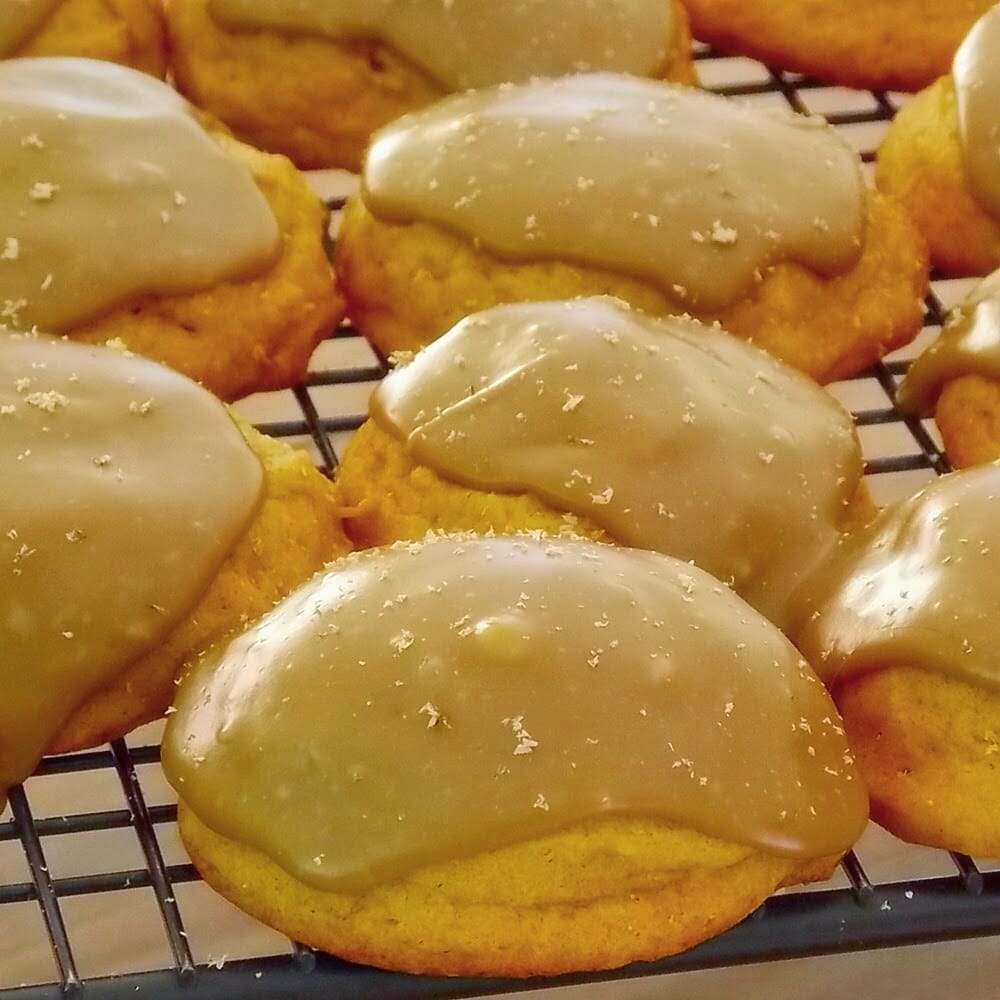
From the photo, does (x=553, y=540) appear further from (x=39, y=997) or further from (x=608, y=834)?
(x=39, y=997)

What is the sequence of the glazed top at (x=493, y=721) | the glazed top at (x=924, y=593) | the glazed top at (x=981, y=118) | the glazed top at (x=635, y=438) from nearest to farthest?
1. the glazed top at (x=493, y=721)
2. the glazed top at (x=924, y=593)
3. the glazed top at (x=635, y=438)
4. the glazed top at (x=981, y=118)

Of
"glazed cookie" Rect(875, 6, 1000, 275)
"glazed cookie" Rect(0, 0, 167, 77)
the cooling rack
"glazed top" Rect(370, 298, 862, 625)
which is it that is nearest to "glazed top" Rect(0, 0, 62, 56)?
"glazed cookie" Rect(0, 0, 167, 77)

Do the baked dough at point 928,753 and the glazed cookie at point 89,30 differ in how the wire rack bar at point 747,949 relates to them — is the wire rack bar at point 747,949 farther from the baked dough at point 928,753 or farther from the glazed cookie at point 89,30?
the glazed cookie at point 89,30

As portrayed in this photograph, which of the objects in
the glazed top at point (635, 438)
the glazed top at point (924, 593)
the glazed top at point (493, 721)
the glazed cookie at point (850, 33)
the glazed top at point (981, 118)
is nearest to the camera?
the glazed top at point (493, 721)

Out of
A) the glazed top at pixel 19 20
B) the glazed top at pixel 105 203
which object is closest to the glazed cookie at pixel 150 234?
the glazed top at pixel 105 203

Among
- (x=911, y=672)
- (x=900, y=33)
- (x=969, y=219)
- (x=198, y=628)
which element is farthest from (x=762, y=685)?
(x=900, y=33)

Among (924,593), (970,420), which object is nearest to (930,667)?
(924,593)

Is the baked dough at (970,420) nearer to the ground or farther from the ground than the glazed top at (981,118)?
nearer to the ground
